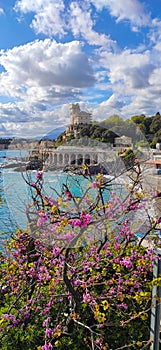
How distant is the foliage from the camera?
160 centimetres

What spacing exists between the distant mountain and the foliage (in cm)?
19

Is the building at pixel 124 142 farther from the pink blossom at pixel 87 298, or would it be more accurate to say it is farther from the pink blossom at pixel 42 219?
the pink blossom at pixel 87 298

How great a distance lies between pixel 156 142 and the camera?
5.90 ft

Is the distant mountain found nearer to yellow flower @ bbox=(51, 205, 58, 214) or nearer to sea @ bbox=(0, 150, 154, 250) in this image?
sea @ bbox=(0, 150, 154, 250)

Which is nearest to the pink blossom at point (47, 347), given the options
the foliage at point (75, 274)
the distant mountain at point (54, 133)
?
the foliage at point (75, 274)

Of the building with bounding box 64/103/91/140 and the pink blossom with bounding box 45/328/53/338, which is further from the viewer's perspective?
the pink blossom with bounding box 45/328/53/338

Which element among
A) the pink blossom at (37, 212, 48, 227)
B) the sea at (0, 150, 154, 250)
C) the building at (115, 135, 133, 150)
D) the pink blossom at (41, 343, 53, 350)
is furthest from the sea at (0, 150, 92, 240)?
the pink blossom at (41, 343, 53, 350)

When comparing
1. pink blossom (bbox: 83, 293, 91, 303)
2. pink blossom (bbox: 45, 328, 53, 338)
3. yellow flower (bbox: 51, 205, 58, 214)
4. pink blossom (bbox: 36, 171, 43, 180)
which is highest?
pink blossom (bbox: 36, 171, 43, 180)

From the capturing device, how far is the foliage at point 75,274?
1597 mm

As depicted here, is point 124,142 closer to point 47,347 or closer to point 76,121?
point 76,121

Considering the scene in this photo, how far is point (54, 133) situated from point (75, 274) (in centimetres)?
123

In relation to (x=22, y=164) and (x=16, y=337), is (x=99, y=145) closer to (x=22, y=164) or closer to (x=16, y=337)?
(x=22, y=164)

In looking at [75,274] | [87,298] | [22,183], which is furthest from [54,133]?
[87,298]

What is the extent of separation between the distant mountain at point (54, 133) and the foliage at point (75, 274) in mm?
194
